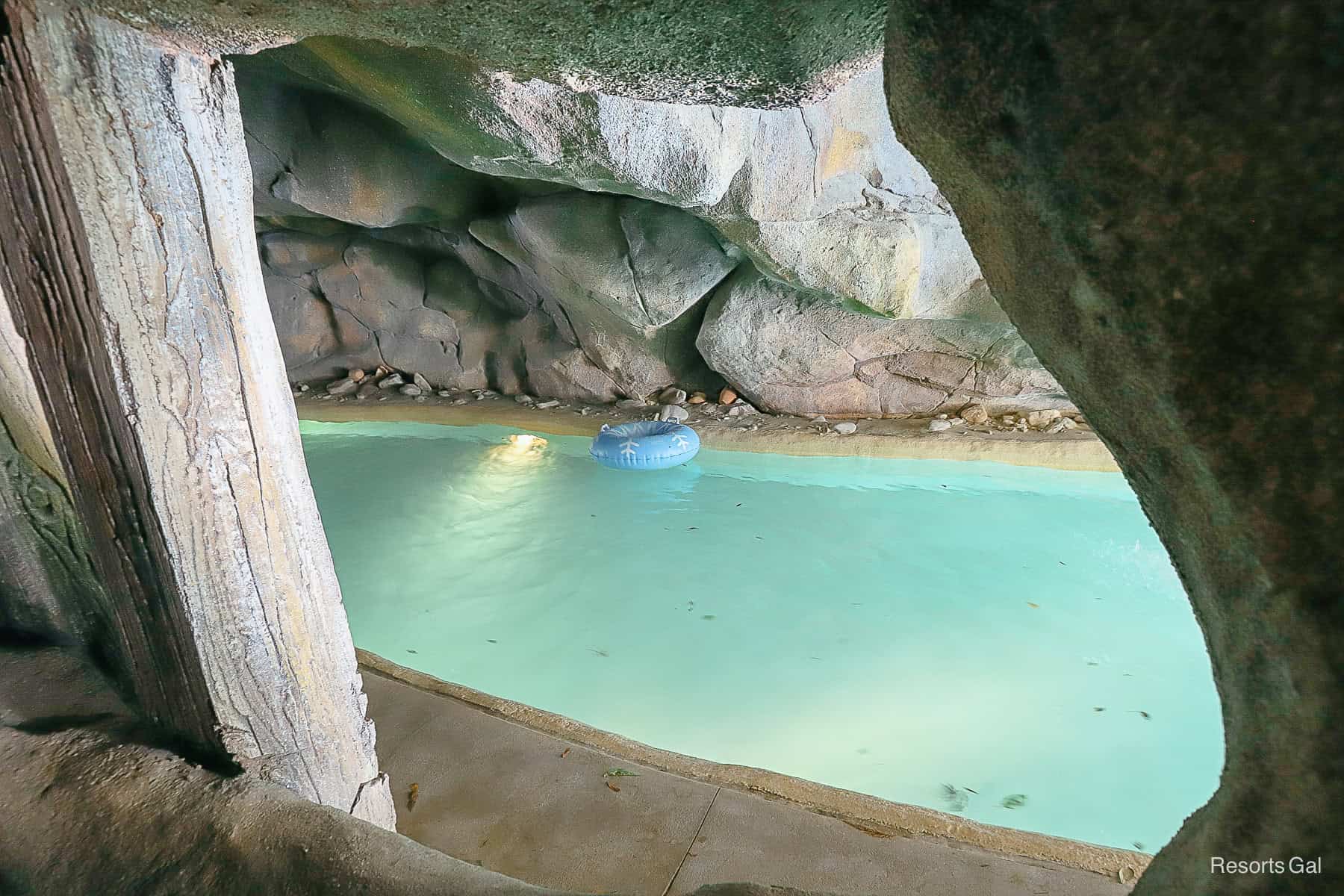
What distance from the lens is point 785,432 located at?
6.88 metres

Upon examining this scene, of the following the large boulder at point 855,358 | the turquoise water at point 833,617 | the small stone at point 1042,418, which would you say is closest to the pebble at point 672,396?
the large boulder at point 855,358

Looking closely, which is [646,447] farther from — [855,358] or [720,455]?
[855,358]

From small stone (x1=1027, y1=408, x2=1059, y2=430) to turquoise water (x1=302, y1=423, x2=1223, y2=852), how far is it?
0.71 metres

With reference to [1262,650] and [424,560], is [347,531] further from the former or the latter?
[1262,650]

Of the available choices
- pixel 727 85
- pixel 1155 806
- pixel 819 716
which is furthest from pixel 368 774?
pixel 1155 806

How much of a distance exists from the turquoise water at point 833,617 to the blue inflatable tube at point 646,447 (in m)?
0.26

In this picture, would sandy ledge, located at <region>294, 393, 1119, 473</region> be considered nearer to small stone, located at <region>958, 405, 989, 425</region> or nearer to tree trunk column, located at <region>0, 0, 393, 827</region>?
small stone, located at <region>958, 405, 989, 425</region>

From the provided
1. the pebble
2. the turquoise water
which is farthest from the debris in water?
the pebble

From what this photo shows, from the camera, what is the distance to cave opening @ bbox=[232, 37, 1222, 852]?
3709 mm

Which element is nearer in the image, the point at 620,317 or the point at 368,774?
the point at 368,774

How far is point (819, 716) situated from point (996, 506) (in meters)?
2.96

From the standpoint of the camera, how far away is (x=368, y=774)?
1870 millimetres

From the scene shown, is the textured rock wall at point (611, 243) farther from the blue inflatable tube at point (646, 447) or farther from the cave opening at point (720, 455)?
the blue inflatable tube at point (646, 447)

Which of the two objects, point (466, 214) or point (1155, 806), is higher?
point (466, 214)
